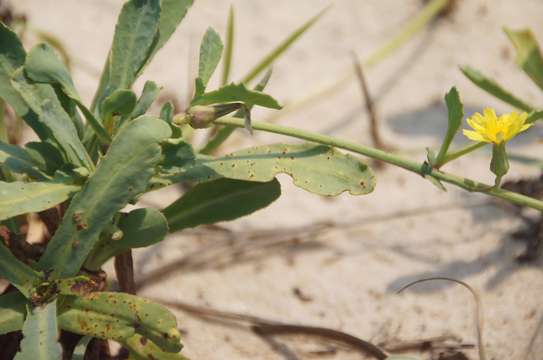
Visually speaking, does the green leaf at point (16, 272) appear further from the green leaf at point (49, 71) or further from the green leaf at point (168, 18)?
the green leaf at point (168, 18)

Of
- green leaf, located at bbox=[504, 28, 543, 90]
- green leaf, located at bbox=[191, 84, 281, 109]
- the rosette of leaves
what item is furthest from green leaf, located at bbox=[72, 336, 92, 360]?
green leaf, located at bbox=[504, 28, 543, 90]

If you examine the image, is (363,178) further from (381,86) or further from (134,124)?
(381,86)

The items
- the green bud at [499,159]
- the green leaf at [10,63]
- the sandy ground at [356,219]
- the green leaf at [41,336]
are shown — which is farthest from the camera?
the sandy ground at [356,219]

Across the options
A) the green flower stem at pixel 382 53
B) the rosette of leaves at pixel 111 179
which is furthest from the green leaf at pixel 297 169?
the green flower stem at pixel 382 53

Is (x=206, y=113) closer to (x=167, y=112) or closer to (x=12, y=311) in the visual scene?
(x=167, y=112)

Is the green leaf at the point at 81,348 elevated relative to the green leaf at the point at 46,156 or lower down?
lower down

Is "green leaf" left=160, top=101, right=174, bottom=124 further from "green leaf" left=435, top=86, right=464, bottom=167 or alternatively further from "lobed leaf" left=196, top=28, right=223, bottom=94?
"green leaf" left=435, top=86, right=464, bottom=167

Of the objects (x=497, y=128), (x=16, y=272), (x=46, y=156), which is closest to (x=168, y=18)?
(x=46, y=156)
